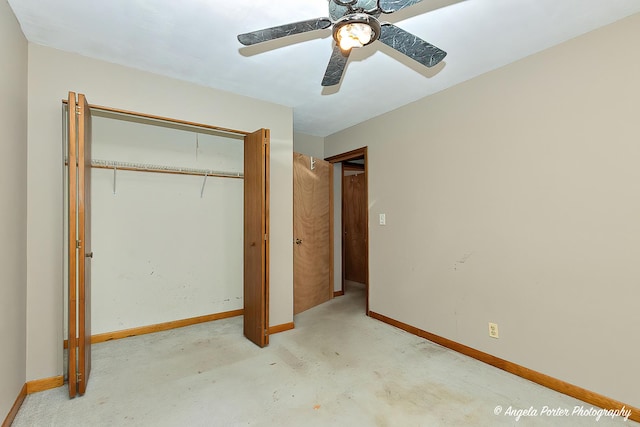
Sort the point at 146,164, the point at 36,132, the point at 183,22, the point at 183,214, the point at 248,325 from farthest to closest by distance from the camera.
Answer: the point at 183,214
the point at 146,164
the point at 248,325
the point at 36,132
the point at 183,22

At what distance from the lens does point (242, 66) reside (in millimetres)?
2494

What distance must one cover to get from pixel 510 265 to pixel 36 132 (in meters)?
3.70

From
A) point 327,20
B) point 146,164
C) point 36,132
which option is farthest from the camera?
point 146,164

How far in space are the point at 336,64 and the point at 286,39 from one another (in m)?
0.62

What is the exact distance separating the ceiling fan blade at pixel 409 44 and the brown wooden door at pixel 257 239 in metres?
1.56

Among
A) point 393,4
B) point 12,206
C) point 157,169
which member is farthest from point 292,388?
point 157,169

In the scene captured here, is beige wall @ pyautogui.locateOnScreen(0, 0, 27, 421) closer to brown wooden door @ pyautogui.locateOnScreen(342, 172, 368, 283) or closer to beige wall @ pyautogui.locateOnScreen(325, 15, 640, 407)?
beige wall @ pyautogui.locateOnScreen(325, 15, 640, 407)

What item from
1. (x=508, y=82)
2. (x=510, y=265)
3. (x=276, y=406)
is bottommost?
(x=276, y=406)

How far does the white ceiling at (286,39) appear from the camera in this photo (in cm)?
181

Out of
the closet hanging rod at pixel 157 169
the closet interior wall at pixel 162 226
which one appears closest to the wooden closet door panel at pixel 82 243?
the closet interior wall at pixel 162 226

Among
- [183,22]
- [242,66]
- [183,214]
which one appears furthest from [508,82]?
[183,214]

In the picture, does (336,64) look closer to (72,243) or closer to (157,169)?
(72,243)

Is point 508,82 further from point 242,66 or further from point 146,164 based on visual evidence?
point 146,164

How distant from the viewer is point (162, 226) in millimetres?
3350
